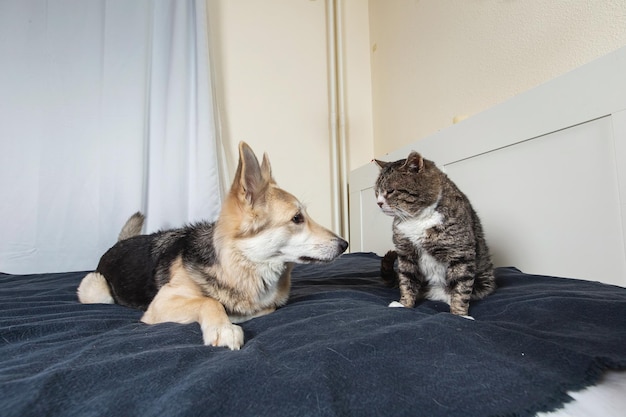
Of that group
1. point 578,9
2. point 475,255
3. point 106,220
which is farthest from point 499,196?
point 106,220

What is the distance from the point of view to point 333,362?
0.61 m

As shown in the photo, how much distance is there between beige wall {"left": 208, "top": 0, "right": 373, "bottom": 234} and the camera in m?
3.04

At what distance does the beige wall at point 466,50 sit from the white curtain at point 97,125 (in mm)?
1575

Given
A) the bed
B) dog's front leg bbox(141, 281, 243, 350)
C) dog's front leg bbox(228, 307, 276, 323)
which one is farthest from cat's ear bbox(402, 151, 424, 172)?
dog's front leg bbox(141, 281, 243, 350)

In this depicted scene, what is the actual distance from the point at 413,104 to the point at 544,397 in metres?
2.43

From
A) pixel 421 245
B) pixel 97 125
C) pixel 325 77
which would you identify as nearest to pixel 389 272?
pixel 421 245

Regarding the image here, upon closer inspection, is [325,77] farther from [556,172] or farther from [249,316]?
[249,316]

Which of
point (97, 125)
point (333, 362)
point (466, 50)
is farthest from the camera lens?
point (97, 125)

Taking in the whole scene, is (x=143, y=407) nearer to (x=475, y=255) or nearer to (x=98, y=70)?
(x=475, y=255)

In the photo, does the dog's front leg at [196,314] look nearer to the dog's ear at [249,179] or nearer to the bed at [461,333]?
the bed at [461,333]

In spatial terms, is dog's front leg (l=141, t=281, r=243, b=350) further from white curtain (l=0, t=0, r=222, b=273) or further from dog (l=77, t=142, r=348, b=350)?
white curtain (l=0, t=0, r=222, b=273)

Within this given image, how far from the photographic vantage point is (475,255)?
3.72 feet

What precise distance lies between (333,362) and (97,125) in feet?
9.41

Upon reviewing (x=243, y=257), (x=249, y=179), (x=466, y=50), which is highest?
(x=466, y=50)
